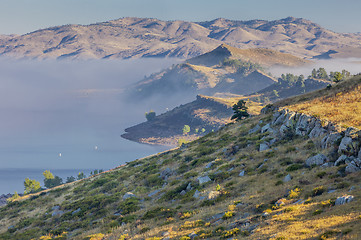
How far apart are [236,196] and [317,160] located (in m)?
10.2

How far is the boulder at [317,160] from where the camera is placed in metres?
37.9

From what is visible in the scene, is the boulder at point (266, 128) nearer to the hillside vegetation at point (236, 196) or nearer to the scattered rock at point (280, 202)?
the hillside vegetation at point (236, 196)

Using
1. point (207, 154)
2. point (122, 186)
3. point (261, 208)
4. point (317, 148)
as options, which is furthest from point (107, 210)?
point (317, 148)

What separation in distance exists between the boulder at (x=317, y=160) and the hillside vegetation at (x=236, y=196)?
→ 15cm

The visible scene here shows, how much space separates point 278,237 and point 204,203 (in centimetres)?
1658

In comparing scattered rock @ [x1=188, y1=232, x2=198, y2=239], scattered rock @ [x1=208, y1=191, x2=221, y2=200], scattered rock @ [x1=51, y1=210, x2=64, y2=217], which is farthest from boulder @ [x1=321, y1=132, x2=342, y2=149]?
scattered rock @ [x1=51, y1=210, x2=64, y2=217]

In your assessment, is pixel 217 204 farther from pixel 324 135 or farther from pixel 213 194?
pixel 324 135

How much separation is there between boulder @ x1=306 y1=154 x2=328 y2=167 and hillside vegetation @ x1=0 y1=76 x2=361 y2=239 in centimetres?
15

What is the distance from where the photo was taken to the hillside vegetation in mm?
25938

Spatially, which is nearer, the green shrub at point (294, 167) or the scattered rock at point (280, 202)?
the scattered rock at point (280, 202)

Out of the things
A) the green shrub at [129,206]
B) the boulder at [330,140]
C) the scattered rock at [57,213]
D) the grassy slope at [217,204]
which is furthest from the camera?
the scattered rock at [57,213]

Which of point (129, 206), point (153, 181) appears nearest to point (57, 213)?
point (153, 181)

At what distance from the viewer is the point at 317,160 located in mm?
38344

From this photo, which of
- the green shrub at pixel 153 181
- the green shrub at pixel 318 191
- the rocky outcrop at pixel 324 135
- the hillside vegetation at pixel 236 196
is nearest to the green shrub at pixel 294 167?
the hillside vegetation at pixel 236 196
